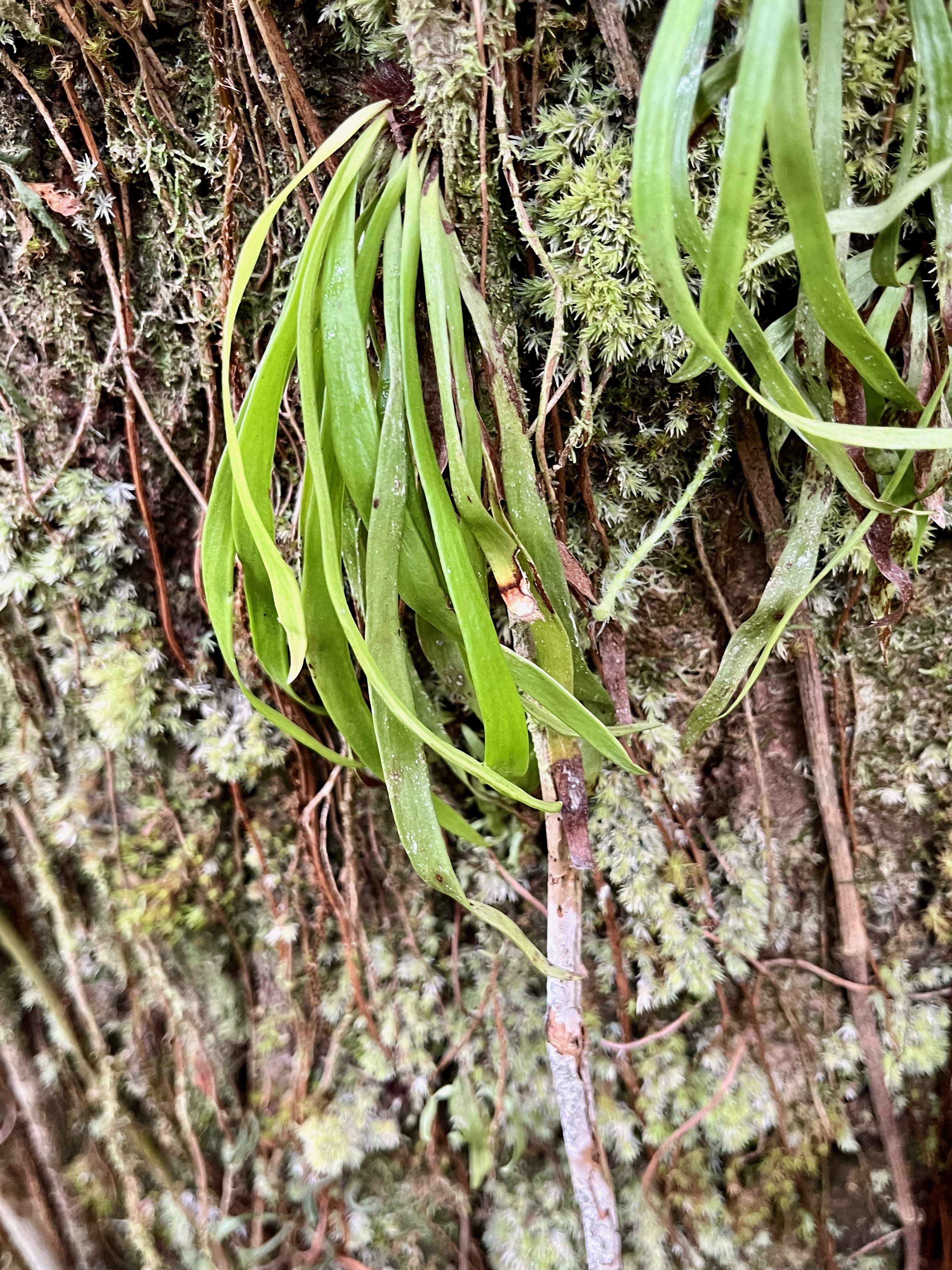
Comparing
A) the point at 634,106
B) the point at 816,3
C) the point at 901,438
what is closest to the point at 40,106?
the point at 634,106

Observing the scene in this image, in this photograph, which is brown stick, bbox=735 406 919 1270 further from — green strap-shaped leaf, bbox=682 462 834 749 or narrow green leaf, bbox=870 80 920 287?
narrow green leaf, bbox=870 80 920 287

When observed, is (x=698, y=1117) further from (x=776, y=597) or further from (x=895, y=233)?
(x=895, y=233)

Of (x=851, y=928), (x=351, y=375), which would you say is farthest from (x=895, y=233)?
(x=851, y=928)

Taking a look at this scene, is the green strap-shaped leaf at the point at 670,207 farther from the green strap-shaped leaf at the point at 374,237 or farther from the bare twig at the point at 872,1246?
the bare twig at the point at 872,1246

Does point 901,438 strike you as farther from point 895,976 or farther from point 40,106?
point 40,106

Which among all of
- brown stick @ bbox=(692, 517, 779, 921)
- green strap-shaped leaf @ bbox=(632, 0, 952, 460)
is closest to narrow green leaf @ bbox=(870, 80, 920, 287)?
green strap-shaped leaf @ bbox=(632, 0, 952, 460)

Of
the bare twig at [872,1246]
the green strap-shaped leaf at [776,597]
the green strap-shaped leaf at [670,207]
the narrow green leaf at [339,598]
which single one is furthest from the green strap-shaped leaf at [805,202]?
the bare twig at [872,1246]
